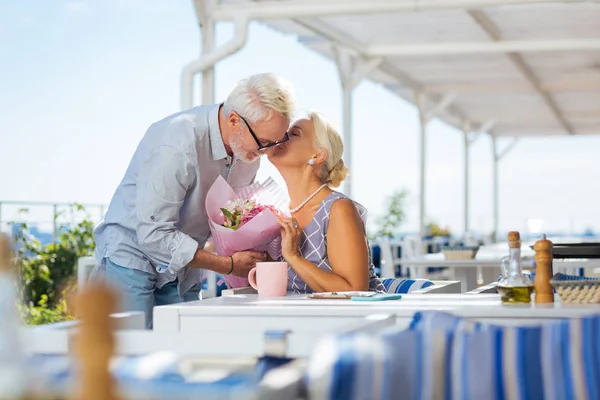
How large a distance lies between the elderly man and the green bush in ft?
15.6

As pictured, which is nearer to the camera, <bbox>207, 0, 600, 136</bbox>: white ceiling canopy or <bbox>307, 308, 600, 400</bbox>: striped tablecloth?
<bbox>307, 308, 600, 400</bbox>: striped tablecloth

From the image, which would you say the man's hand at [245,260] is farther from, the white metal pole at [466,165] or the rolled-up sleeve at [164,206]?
the white metal pole at [466,165]

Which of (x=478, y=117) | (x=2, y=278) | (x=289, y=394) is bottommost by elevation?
(x=289, y=394)

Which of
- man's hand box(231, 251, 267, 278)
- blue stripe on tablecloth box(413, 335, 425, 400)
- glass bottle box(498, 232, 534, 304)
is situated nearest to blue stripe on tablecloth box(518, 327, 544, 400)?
blue stripe on tablecloth box(413, 335, 425, 400)

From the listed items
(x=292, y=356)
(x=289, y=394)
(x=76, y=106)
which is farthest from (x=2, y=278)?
(x=76, y=106)

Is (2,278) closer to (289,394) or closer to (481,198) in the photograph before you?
(289,394)

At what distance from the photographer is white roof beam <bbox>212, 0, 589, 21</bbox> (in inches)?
234

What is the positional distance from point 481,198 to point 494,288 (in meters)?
21.5

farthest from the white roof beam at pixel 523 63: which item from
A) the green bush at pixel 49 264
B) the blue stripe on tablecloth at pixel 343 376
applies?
the blue stripe on tablecloth at pixel 343 376

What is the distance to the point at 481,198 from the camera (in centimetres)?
2386

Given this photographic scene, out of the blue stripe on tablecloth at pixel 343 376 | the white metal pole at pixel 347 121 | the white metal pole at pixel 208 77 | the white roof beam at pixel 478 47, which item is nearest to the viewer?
the blue stripe on tablecloth at pixel 343 376

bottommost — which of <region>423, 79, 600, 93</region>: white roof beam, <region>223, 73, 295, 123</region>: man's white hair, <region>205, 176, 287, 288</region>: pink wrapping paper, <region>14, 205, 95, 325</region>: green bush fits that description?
<region>14, 205, 95, 325</region>: green bush

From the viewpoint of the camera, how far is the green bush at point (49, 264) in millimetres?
7383

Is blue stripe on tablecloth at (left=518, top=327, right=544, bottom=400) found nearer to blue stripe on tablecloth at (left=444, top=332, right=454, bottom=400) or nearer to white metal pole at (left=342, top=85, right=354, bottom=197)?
blue stripe on tablecloth at (left=444, top=332, right=454, bottom=400)
